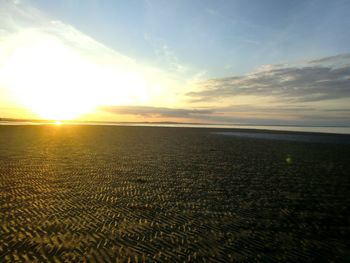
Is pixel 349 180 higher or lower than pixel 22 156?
higher

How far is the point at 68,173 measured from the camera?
1620 centimetres

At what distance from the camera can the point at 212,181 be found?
49.9 feet

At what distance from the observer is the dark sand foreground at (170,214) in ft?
22.9

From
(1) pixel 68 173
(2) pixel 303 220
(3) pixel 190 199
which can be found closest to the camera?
(2) pixel 303 220

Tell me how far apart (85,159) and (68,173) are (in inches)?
215

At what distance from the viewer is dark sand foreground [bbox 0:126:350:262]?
6.97m

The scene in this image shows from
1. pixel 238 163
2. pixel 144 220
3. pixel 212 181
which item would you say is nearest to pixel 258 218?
pixel 144 220

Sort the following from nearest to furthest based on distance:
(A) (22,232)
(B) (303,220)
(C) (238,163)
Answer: (A) (22,232) < (B) (303,220) < (C) (238,163)

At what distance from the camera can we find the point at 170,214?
971 centimetres

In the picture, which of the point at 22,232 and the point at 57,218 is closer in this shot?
the point at 22,232

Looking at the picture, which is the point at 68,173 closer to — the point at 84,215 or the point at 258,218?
the point at 84,215

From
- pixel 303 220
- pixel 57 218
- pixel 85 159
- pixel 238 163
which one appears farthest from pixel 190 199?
pixel 85 159

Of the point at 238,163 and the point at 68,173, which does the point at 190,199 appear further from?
the point at 238,163

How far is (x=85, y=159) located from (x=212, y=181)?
12022 millimetres
